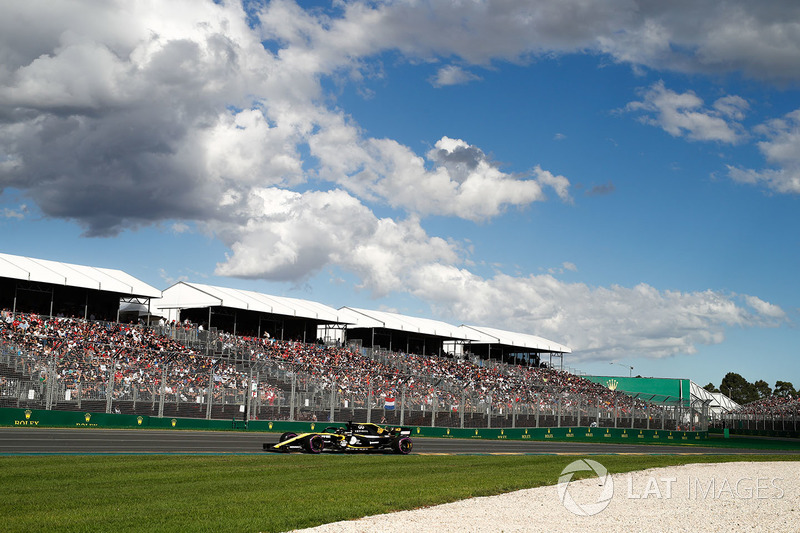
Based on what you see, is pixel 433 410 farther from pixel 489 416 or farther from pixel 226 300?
pixel 226 300

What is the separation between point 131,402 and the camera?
33312 mm

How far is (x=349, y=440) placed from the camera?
24.9m

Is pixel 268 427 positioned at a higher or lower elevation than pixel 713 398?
lower

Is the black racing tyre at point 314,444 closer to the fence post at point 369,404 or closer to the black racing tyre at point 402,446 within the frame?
the black racing tyre at point 402,446

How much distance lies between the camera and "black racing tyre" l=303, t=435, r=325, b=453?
23.8 meters

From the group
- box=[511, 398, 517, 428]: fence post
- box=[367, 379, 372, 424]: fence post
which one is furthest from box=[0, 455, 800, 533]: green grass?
box=[511, 398, 517, 428]: fence post

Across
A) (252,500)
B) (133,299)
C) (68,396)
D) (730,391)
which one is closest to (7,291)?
(133,299)

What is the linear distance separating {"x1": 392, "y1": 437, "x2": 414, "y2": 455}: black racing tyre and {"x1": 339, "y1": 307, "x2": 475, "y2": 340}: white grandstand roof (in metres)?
36.6

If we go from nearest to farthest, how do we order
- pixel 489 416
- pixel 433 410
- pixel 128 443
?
pixel 128 443 < pixel 433 410 < pixel 489 416

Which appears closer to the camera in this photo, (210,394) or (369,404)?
(210,394)

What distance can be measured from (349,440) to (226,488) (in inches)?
417

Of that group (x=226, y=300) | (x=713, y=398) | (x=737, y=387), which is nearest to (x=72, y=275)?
(x=226, y=300)

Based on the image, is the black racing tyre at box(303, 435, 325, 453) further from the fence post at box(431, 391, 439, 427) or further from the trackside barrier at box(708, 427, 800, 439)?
the trackside barrier at box(708, 427, 800, 439)

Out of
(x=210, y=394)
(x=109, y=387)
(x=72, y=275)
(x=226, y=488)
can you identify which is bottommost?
(x=226, y=488)
